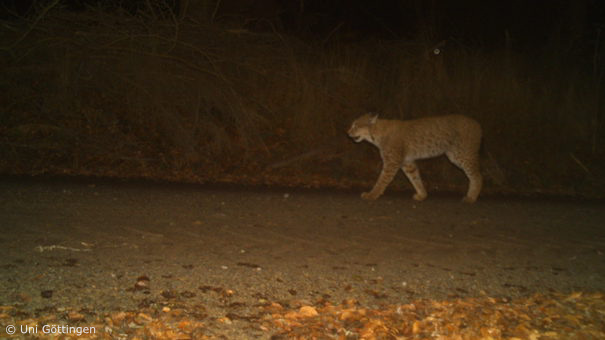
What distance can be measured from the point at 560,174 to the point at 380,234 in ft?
30.3

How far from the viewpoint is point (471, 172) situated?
37.9 ft

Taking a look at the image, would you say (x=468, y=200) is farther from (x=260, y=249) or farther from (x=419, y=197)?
(x=260, y=249)

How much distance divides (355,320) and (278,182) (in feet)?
26.1

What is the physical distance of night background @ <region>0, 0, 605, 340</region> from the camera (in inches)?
201

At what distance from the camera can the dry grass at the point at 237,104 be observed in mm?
13688

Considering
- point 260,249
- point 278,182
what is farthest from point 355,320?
point 278,182

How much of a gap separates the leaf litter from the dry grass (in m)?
7.90

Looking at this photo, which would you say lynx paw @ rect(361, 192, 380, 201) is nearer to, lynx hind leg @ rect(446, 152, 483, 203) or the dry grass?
lynx hind leg @ rect(446, 152, 483, 203)

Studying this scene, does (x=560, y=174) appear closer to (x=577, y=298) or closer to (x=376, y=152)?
(x=376, y=152)

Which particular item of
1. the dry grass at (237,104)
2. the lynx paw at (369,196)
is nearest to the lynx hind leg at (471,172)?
the lynx paw at (369,196)

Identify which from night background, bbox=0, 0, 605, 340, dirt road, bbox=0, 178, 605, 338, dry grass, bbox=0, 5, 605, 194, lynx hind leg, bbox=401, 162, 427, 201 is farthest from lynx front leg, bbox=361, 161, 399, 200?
dry grass, bbox=0, 5, 605, 194

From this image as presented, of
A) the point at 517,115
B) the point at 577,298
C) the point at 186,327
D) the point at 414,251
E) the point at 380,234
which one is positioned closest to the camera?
the point at 186,327

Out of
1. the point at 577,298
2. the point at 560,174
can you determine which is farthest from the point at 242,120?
the point at 577,298

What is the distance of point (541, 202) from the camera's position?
11984mm
